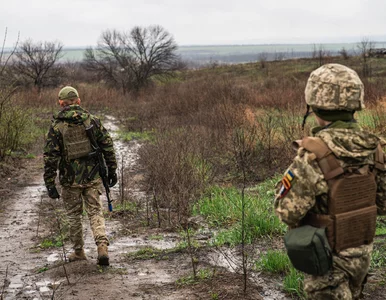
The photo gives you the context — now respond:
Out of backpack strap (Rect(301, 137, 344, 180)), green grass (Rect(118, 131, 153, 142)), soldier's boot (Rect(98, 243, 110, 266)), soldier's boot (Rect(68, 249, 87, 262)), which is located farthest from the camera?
green grass (Rect(118, 131, 153, 142))

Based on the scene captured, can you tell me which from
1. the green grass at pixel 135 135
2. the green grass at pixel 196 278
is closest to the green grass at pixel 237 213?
the green grass at pixel 196 278

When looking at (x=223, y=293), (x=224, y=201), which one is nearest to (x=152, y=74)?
(x=224, y=201)

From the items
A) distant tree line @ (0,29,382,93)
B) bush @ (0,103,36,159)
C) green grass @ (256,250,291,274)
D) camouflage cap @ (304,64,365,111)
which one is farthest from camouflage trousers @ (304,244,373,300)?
distant tree line @ (0,29,382,93)

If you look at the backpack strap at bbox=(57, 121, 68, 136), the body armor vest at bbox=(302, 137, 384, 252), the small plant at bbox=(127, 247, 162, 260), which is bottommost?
the small plant at bbox=(127, 247, 162, 260)

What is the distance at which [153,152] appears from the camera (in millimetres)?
9453

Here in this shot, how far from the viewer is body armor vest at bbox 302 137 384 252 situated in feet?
8.43

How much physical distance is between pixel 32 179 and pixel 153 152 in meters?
2.84

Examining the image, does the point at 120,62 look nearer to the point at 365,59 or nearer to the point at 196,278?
the point at 365,59

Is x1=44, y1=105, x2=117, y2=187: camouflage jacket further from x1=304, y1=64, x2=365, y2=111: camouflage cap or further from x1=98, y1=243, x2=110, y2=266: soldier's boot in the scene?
x1=304, y1=64, x2=365, y2=111: camouflage cap

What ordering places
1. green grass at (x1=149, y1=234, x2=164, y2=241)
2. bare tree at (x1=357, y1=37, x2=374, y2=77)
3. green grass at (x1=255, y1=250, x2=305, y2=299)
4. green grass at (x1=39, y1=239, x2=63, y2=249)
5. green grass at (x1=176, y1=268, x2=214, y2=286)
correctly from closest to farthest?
green grass at (x1=255, y1=250, x2=305, y2=299) < green grass at (x1=176, y1=268, x2=214, y2=286) < green grass at (x1=39, y1=239, x2=63, y2=249) < green grass at (x1=149, y1=234, x2=164, y2=241) < bare tree at (x1=357, y1=37, x2=374, y2=77)

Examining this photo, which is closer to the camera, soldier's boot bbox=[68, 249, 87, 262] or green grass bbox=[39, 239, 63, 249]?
soldier's boot bbox=[68, 249, 87, 262]

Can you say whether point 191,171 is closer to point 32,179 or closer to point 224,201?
point 224,201

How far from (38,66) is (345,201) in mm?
38745

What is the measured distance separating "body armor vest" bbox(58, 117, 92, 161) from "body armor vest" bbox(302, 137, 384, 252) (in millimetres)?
2913
